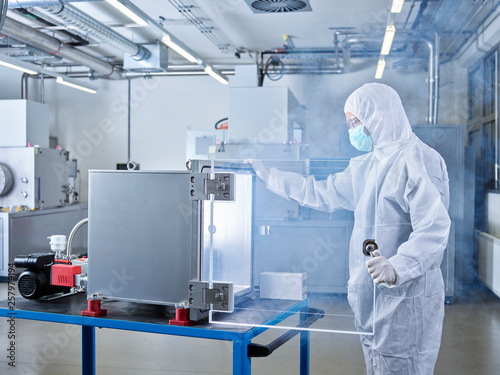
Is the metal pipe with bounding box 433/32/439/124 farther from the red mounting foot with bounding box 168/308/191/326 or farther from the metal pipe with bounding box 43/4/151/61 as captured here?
the red mounting foot with bounding box 168/308/191/326

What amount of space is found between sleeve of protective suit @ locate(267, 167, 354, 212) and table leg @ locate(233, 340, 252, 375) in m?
0.40

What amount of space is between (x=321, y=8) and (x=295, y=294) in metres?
3.90

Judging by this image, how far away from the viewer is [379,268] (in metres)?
1.13

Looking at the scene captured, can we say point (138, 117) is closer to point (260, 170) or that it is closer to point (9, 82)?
point (9, 82)

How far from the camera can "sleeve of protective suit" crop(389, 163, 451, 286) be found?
3.92 feet

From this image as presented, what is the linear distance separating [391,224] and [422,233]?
3.6 inches

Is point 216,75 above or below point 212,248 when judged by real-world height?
above

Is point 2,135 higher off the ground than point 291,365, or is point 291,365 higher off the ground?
point 2,135

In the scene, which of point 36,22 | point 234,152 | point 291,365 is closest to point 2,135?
point 36,22

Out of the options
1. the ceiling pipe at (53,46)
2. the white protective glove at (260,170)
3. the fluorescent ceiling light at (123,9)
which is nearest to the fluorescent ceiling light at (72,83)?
the ceiling pipe at (53,46)

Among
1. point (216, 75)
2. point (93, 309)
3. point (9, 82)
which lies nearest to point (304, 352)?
point (93, 309)

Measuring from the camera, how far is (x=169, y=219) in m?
1.22

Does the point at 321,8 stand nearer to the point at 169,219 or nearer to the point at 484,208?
the point at 484,208

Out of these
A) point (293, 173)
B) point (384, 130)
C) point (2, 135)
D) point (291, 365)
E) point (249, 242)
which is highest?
point (2, 135)
